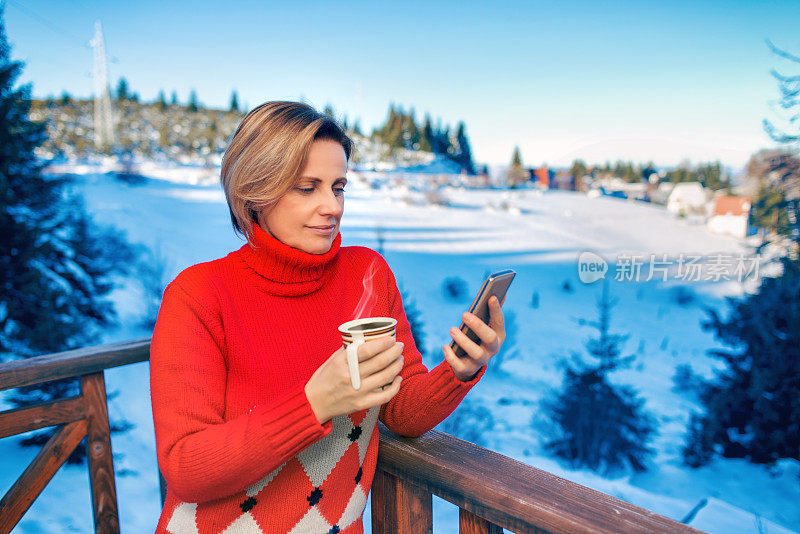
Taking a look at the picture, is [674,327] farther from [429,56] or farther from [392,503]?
[392,503]

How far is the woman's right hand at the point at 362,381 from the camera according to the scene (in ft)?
2.08

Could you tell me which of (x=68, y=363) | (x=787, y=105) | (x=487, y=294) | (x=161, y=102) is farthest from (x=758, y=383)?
(x=161, y=102)

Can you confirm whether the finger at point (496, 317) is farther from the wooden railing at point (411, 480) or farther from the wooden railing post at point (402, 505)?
the wooden railing post at point (402, 505)

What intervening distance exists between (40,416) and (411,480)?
1.13 meters

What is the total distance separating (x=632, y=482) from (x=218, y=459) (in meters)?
8.56

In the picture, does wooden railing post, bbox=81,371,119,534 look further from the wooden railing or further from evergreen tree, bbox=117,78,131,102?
evergreen tree, bbox=117,78,131,102

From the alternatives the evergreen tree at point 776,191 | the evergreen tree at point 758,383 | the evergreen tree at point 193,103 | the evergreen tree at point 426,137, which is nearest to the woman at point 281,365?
the evergreen tree at point 758,383

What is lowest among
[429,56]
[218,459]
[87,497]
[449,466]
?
[87,497]

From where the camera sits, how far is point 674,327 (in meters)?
10.0

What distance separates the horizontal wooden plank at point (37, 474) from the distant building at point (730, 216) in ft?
35.4

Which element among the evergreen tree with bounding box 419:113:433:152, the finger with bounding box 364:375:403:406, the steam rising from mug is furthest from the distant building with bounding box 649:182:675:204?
the finger with bounding box 364:375:403:406

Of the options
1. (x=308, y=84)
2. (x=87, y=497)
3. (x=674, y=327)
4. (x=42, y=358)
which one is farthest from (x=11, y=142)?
(x=674, y=327)

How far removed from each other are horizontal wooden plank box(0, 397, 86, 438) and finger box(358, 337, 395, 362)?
46.9 inches

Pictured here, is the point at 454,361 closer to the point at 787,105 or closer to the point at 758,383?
the point at 758,383
